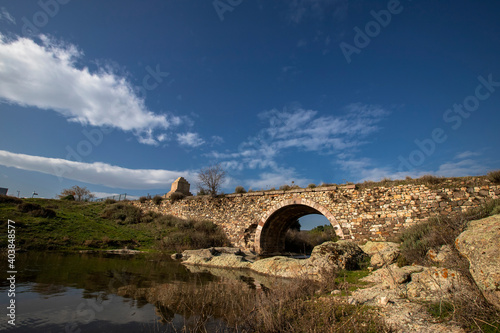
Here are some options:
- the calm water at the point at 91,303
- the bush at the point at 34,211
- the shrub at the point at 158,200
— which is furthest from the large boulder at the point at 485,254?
the shrub at the point at 158,200

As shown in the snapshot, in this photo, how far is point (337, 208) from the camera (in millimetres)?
15289

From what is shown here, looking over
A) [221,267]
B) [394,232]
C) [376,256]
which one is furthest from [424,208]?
[221,267]

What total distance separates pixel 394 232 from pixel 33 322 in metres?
14.9

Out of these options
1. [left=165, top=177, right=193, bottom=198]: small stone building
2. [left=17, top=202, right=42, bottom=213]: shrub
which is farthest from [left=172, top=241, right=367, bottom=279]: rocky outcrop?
[left=165, top=177, right=193, bottom=198]: small stone building

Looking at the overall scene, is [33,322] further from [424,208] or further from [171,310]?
[424,208]

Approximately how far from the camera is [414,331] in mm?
3184

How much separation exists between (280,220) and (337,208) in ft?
17.7

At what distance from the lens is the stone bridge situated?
12.5 meters

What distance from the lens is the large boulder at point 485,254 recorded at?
3080 millimetres

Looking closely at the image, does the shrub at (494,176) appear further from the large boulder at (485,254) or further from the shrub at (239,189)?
the shrub at (239,189)

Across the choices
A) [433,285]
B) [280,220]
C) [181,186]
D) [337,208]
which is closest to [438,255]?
[433,285]

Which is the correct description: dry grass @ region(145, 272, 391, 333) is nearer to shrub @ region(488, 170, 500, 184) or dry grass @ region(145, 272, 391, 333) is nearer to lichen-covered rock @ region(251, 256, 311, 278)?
lichen-covered rock @ region(251, 256, 311, 278)

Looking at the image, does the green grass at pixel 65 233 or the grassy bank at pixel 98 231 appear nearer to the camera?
the green grass at pixel 65 233

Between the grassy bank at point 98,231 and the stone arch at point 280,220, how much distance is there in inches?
122
